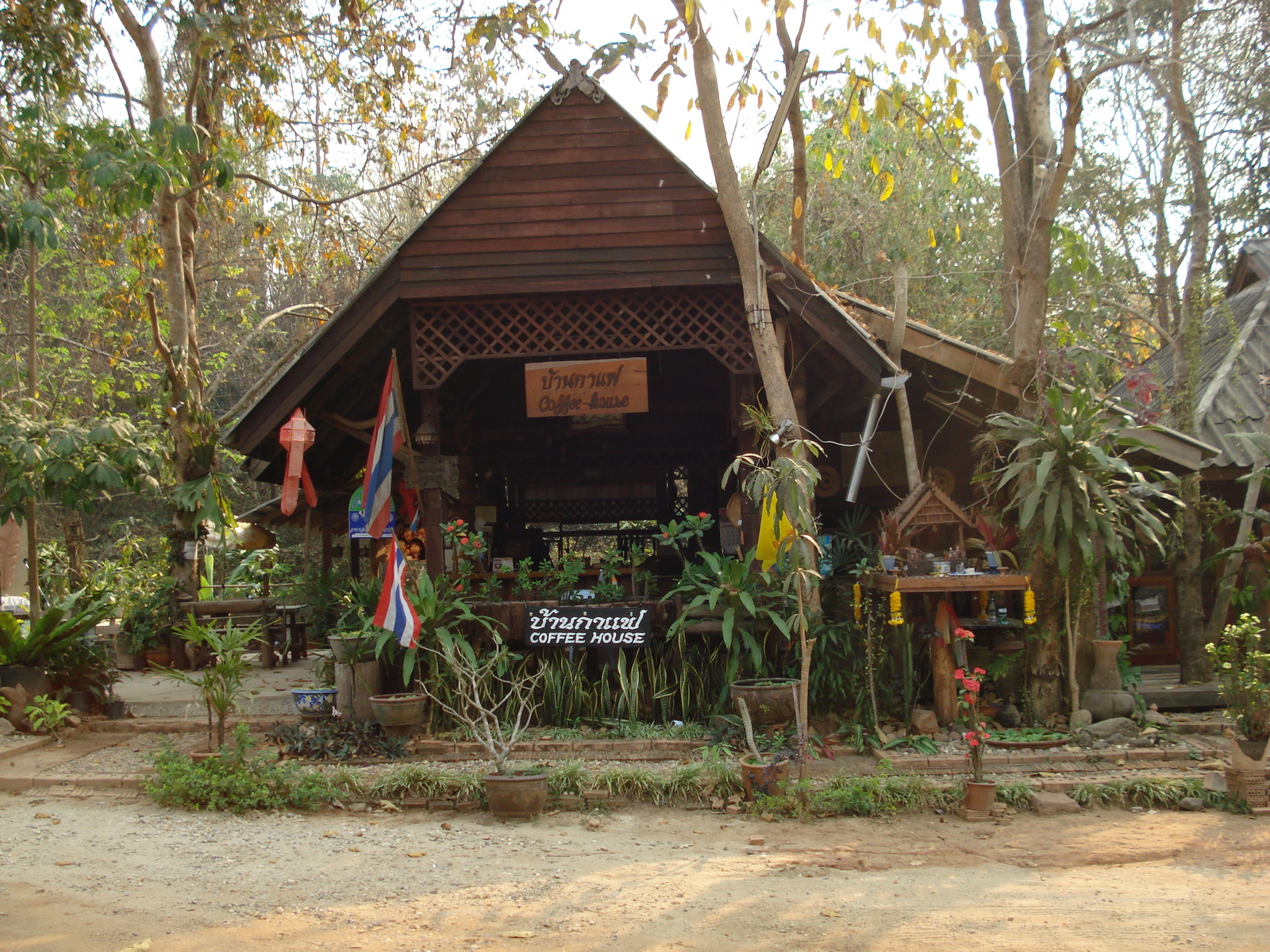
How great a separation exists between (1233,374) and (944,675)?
635 cm

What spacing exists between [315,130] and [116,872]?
11215mm

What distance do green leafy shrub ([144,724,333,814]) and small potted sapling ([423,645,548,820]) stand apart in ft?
3.62

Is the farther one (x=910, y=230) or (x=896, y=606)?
(x=910, y=230)

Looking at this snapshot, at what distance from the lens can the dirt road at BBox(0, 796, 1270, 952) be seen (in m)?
4.34

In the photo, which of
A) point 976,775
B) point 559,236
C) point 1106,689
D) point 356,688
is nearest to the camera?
point 976,775

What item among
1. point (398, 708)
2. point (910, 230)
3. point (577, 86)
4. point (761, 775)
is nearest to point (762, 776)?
point (761, 775)

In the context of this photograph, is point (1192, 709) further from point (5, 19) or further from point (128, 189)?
point (5, 19)

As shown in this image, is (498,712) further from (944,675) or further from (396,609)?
(944,675)

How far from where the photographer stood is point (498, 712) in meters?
8.45

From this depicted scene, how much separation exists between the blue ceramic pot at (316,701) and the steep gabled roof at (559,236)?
2326mm

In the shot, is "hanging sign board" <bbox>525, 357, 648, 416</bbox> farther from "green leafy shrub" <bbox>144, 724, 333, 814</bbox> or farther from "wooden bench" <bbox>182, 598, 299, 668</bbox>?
"wooden bench" <bbox>182, 598, 299, 668</bbox>

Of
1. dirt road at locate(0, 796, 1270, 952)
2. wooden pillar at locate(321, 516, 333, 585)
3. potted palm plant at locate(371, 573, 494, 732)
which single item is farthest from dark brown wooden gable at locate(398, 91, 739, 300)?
wooden pillar at locate(321, 516, 333, 585)

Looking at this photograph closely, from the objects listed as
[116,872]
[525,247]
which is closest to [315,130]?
[525,247]

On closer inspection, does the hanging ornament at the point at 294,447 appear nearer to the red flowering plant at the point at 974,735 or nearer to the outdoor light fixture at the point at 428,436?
the outdoor light fixture at the point at 428,436
